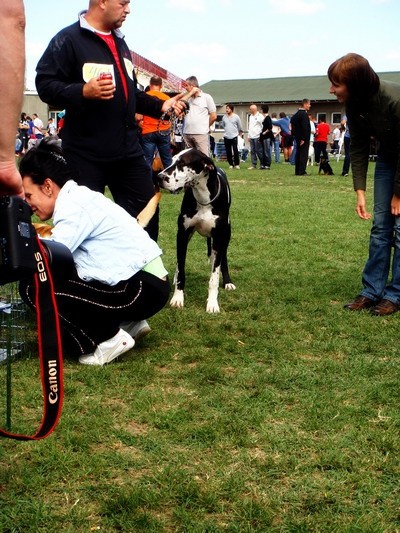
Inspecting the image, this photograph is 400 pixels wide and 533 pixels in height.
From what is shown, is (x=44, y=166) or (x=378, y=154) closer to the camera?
(x=44, y=166)

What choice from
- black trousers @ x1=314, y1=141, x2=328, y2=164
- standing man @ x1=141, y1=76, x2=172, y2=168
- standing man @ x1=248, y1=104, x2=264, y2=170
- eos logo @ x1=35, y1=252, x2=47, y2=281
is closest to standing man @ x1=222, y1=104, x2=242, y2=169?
standing man @ x1=248, y1=104, x2=264, y2=170

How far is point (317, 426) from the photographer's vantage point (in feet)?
10.2

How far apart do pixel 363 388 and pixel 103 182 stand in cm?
216

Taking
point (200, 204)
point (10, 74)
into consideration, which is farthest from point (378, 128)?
point (10, 74)

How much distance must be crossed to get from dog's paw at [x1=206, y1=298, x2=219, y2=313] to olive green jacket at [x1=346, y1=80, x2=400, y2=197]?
142cm

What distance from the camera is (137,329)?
433 centimetres

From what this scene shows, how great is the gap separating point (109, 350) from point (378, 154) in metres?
2.53

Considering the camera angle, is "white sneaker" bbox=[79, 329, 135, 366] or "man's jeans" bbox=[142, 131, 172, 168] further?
Result: "man's jeans" bbox=[142, 131, 172, 168]

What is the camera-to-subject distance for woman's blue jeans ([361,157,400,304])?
502cm

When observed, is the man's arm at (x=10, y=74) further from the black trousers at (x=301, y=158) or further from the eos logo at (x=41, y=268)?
the black trousers at (x=301, y=158)

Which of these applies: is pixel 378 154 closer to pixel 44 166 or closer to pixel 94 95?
pixel 94 95

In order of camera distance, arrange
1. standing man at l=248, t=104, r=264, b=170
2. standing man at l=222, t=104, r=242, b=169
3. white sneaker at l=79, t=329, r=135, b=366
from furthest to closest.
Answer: standing man at l=248, t=104, r=264, b=170, standing man at l=222, t=104, r=242, b=169, white sneaker at l=79, t=329, r=135, b=366

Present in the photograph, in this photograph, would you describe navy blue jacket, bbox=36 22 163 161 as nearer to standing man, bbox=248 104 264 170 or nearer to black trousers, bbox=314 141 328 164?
black trousers, bbox=314 141 328 164

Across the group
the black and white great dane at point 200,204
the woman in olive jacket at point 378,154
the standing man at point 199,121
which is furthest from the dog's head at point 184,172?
the standing man at point 199,121
